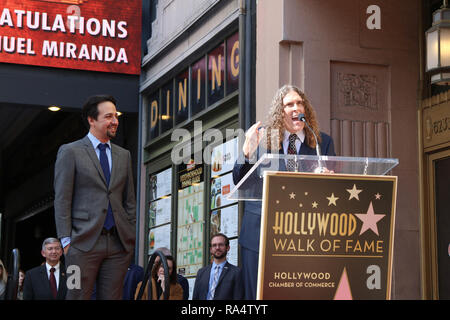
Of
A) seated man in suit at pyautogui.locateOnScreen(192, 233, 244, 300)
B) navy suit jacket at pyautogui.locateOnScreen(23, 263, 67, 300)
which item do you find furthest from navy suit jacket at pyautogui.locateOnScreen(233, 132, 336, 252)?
seated man in suit at pyautogui.locateOnScreen(192, 233, 244, 300)

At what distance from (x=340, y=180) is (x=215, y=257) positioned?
553 centimetres

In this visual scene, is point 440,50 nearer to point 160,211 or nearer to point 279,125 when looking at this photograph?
point 279,125

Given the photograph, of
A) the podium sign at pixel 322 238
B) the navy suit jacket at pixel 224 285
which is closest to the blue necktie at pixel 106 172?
the podium sign at pixel 322 238

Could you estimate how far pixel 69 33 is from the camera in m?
14.0

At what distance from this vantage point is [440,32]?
24.5ft

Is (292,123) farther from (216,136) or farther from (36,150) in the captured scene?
(36,150)

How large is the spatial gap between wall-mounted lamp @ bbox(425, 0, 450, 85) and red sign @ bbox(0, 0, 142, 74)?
7875 millimetres

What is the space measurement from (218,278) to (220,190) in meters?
2.12

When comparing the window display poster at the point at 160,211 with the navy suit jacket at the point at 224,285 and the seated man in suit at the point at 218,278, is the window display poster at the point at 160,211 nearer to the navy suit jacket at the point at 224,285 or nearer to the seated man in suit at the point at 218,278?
the seated man in suit at the point at 218,278

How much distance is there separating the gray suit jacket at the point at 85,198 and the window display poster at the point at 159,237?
318 inches

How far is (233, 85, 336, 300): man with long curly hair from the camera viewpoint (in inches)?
194

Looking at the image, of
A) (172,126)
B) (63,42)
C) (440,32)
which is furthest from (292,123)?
(63,42)

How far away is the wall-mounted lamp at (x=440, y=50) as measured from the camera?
7473 mm

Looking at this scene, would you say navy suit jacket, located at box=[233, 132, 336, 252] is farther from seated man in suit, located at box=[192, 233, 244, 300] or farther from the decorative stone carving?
seated man in suit, located at box=[192, 233, 244, 300]
